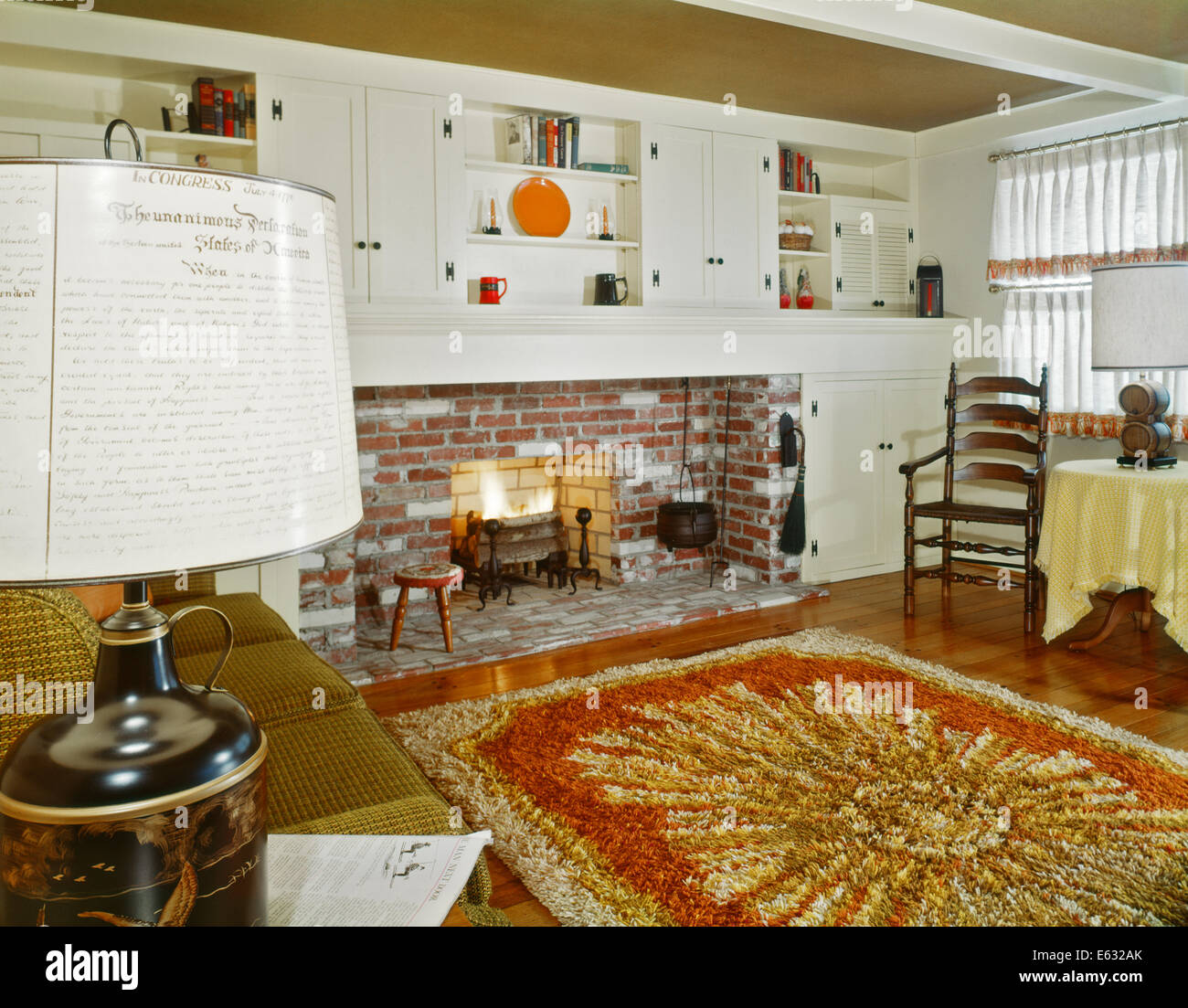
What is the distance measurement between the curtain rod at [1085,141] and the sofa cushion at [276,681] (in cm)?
432

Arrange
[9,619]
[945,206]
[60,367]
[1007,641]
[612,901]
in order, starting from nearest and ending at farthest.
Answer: [60,367] < [9,619] < [612,901] < [1007,641] < [945,206]

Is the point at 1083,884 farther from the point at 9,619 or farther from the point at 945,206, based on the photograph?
the point at 945,206

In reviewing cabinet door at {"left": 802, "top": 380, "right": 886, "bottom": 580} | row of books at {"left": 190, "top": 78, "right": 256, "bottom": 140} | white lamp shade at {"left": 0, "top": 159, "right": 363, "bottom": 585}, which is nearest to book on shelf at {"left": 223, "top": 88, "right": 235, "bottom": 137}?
row of books at {"left": 190, "top": 78, "right": 256, "bottom": 140}

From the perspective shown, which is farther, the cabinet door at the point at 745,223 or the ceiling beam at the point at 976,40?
the cabinet door at the point at 745,223

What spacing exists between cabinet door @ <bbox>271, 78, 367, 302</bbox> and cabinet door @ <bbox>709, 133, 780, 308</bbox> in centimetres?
177

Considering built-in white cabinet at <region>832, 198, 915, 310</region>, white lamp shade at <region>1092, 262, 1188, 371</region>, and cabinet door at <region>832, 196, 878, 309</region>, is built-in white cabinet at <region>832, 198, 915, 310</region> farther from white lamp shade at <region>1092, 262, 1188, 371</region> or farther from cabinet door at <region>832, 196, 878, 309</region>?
white lamp shade at <region>1092, 262, 1188, 371</region>

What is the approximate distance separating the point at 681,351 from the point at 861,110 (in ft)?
5.43

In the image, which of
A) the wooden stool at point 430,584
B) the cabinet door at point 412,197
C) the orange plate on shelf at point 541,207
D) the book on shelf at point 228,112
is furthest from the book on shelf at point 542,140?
the wooden stool at point 430,584

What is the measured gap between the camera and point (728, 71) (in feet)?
13.1

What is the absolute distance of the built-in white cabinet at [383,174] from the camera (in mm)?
3512

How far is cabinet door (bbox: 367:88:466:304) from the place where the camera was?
366 centimetres

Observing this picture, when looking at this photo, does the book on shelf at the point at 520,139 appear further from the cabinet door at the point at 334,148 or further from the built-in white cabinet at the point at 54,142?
the built-in white cabinet at the point at 54,142
